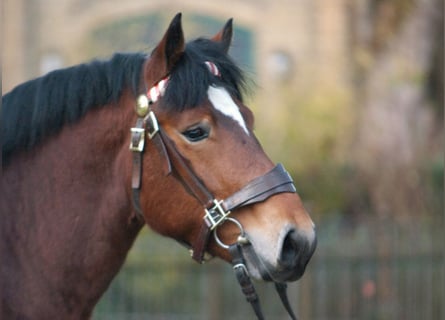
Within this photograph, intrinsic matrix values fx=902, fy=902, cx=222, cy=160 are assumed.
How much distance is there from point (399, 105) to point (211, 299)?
5.19m

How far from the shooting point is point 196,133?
3.28m

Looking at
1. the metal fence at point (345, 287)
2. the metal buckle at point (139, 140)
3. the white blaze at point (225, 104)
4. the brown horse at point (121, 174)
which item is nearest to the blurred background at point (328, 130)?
the metal fence at point (345, 287)

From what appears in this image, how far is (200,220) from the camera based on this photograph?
10.8 ft

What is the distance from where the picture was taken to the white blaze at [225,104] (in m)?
3.29

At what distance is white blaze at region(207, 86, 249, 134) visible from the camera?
3.29 metres

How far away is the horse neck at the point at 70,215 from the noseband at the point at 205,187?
6cm

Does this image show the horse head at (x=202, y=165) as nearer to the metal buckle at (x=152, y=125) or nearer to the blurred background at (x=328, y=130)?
the metal buckle at (x=152, y=125)

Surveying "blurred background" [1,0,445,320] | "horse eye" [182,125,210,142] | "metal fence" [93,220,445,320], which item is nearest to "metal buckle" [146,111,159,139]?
"horse eye" [182,125,210,142]

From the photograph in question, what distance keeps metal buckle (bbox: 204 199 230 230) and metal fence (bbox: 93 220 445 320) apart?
589cm

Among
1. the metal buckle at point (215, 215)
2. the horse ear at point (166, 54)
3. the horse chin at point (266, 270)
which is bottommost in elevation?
the horse chin at point (266, 270)

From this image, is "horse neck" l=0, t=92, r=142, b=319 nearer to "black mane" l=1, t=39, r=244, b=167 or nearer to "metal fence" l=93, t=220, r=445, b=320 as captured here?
"black mane" l=1, t=39, r=244, b=167

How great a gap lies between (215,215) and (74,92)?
71 cm

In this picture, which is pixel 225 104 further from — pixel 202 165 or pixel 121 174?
pixel 121 174

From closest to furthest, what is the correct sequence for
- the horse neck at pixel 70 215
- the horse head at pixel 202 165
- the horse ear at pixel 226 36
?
the horse head at pixel 202 165, the horse neck at pixel 70 215, the horse ear at pixel 226 36
